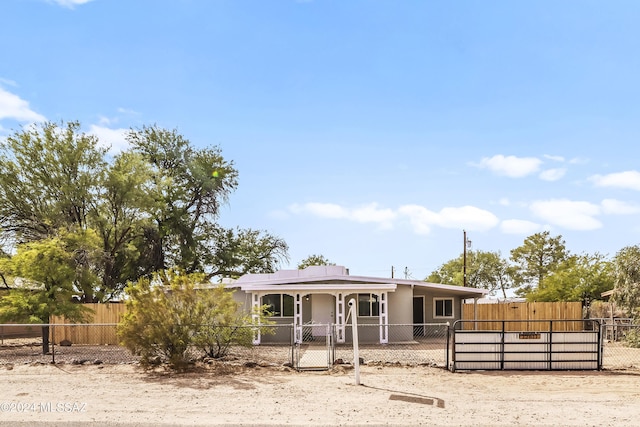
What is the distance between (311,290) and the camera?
23922 mm

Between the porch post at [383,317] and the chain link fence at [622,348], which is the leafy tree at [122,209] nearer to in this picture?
the porch post at [383,317]

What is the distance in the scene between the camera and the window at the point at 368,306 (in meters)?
24.6

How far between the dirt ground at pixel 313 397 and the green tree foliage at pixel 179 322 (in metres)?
0.72

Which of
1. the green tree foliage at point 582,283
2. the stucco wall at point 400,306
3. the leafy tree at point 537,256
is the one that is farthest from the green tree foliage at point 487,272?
the stucco wall at point 400,306

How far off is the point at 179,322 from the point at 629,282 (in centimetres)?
2094

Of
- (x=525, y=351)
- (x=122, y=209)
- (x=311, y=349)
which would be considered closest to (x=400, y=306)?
(x=311, y=349)

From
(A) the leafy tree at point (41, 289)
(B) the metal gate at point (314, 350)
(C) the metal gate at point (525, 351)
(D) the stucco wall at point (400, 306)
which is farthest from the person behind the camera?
(D) the stucco wall at point (400, 306)

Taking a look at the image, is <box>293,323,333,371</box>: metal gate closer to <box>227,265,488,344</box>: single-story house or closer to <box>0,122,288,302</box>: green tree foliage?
<box>227,265,488,344</box>: single-story house

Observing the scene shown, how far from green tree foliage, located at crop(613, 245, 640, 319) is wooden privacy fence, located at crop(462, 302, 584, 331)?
194 centimetres

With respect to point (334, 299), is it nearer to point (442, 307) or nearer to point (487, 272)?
point (442, 307)

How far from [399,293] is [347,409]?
50.1 feet

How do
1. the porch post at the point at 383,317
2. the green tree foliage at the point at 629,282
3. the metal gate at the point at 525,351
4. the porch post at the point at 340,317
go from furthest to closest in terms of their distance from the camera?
1. the green tree foliage at the point at 629,282
2. the porch post at the point at 340,317
3. the porch post at the point at 383,317
4. the metal gate at the point at 525,351

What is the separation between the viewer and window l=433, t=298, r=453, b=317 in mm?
28594

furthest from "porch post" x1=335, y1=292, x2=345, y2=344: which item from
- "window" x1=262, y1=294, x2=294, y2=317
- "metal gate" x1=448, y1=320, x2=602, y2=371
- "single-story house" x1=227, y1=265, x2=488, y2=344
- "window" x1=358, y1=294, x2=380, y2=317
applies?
"metal gate" x1=448, y1=320, x2=602, y2=371
